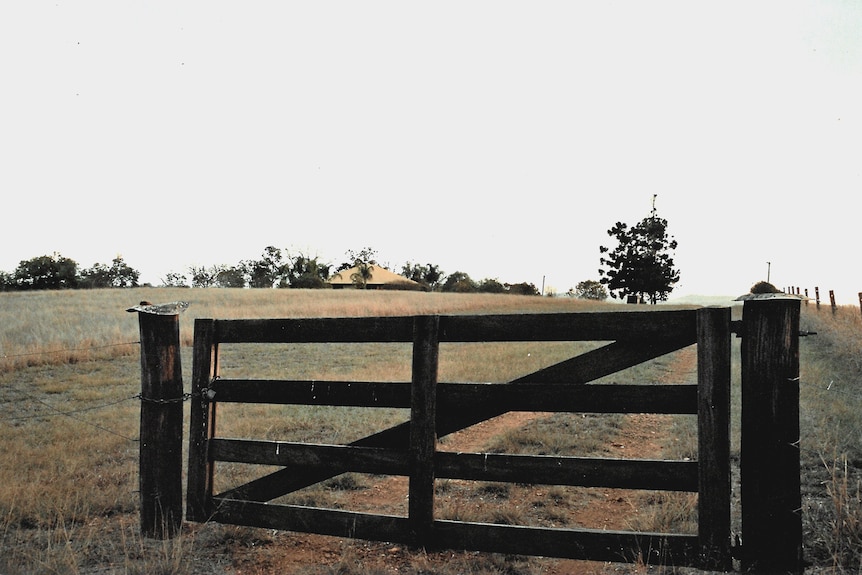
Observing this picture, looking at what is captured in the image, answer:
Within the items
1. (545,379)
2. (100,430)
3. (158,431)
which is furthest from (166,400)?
(100,430)

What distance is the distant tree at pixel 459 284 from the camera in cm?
9231

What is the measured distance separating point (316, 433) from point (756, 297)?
708cm

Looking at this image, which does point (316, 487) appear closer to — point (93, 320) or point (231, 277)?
point (93, 320)

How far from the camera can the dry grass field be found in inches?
196

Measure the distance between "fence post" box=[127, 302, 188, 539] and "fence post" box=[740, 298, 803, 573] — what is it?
4507mm

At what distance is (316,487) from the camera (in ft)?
23.5

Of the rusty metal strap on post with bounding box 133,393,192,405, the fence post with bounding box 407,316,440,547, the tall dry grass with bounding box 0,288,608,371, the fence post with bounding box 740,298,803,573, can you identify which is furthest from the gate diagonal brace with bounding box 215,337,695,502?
the tall dry grass with bounding box 0,288,608,371

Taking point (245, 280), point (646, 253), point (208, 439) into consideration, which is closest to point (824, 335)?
point (208, 439)

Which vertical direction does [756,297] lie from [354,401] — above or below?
above

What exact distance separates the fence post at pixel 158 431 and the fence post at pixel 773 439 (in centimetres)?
451

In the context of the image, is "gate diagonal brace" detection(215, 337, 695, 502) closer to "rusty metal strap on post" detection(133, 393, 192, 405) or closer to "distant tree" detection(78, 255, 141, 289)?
"rusty metal strap on post" detection(133, 393, 192, 405)

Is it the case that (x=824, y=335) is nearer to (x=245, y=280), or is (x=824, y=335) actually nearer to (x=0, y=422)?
(x=0, y=422)

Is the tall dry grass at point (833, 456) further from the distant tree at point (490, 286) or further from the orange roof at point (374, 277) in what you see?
the orange roof at point (374, 277)

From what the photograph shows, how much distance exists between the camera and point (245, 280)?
92000mm
